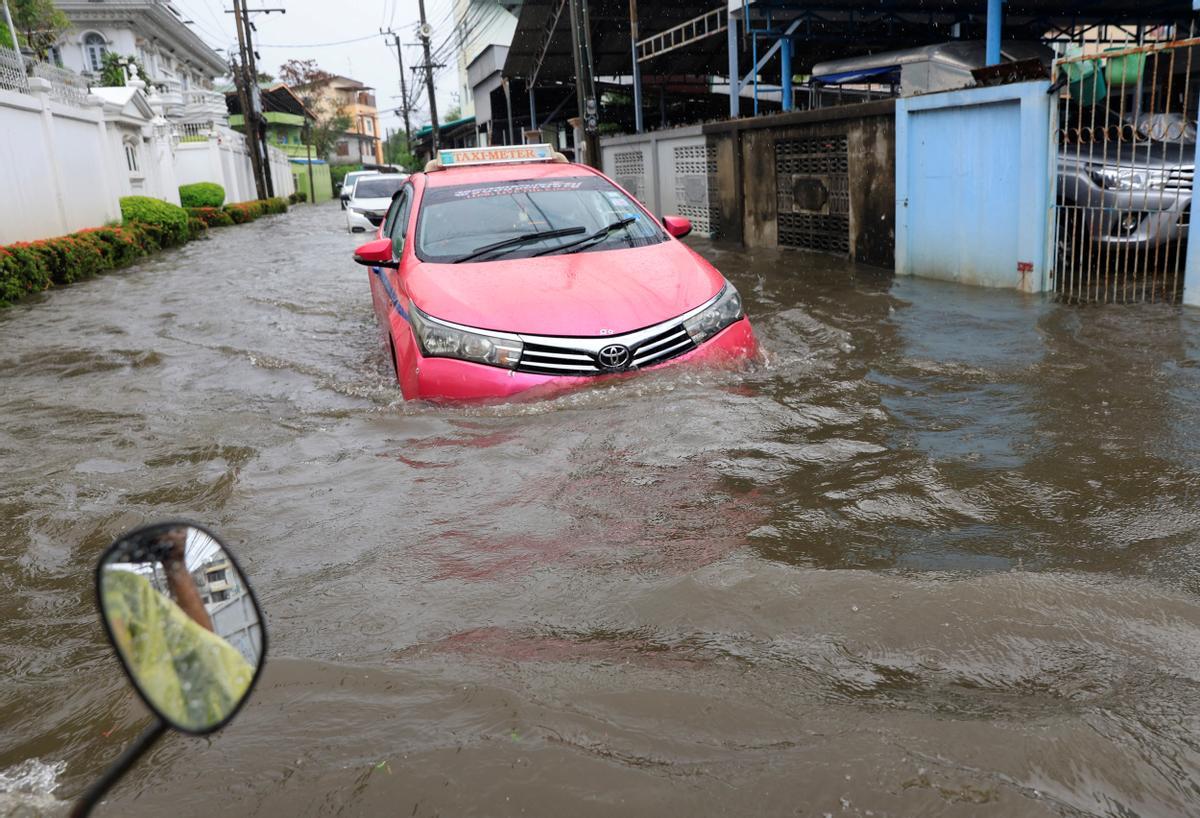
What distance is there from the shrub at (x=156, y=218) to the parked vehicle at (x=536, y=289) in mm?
17628

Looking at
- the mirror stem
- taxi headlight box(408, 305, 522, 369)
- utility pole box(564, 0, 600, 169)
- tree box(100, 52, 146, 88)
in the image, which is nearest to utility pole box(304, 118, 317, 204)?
tree box(100, 52, 146, 88)

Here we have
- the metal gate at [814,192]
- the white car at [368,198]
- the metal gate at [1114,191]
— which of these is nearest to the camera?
the metal gate at [1114,191]

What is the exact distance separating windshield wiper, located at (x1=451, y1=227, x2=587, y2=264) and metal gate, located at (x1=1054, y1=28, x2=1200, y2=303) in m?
4.53

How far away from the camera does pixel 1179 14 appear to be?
1725 centimetres

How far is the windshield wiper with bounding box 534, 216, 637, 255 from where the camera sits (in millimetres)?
6164

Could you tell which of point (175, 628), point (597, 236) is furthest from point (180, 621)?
point (597, 236)

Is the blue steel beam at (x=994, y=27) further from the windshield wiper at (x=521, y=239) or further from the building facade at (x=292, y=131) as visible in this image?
the building facade at (x=292, y=131)

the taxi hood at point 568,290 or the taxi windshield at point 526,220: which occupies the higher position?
the taxi windshield at point 526,220

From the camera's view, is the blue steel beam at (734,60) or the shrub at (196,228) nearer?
the blue steel beam at (734,60)

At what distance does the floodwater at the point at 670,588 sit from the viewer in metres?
2.18

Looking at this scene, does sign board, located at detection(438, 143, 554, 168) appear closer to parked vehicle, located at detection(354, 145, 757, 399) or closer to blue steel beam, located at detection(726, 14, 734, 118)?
parked vehicle, located at detection(354, 145, 757, 399)

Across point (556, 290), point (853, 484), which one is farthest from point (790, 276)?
point (853, 484)

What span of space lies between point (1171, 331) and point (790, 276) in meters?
4.87

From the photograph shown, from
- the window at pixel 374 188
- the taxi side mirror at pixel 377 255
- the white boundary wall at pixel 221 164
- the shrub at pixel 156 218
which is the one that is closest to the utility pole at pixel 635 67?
the window at pixel 374 188
